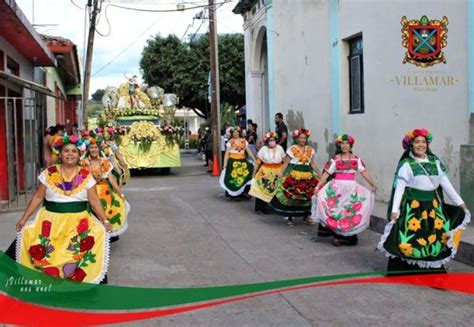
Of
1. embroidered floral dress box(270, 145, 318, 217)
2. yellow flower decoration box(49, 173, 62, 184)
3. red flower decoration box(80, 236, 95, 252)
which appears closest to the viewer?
red flower decoration box(80, 236, 95, 252)

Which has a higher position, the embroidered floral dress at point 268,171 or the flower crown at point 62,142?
the flower crown at point 62,142

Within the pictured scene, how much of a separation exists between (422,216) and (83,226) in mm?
3490

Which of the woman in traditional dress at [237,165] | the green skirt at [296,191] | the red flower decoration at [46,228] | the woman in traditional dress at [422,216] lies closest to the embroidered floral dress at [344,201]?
the green skirt at [296,191]

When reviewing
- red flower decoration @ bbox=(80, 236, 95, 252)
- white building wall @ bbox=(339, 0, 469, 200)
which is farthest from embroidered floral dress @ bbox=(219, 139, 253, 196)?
red flower decoration @ bbox=(80, 236, 95, 252)

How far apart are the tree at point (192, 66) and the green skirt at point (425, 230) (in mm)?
37003

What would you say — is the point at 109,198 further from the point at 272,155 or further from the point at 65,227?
the point at 272,155

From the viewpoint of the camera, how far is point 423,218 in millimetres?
6668

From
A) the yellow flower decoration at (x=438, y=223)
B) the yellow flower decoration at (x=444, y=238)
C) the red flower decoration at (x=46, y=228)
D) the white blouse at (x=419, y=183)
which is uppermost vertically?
the white blouse at (x=419, y=183)

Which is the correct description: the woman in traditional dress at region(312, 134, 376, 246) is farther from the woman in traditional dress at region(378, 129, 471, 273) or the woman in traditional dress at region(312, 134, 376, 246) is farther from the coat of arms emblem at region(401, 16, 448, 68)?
the coat of arms emblem at region(401, 16, 448, 68)

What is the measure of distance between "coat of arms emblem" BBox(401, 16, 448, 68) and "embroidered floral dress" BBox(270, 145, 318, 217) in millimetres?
2463

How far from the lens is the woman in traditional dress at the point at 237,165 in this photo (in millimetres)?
14016

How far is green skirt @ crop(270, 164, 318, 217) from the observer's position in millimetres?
10438

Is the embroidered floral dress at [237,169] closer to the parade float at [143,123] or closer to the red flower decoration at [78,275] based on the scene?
the parade float at [143,123]

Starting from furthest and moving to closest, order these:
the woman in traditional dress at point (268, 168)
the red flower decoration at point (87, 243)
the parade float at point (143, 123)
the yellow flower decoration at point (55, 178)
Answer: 1. the parade float at point (143, 123)
2. the woman in traditional dress at point (268, 168)
3. the yellow flower decoration at point (55, 178)
4. the red flower decoration at point (87, 243)
